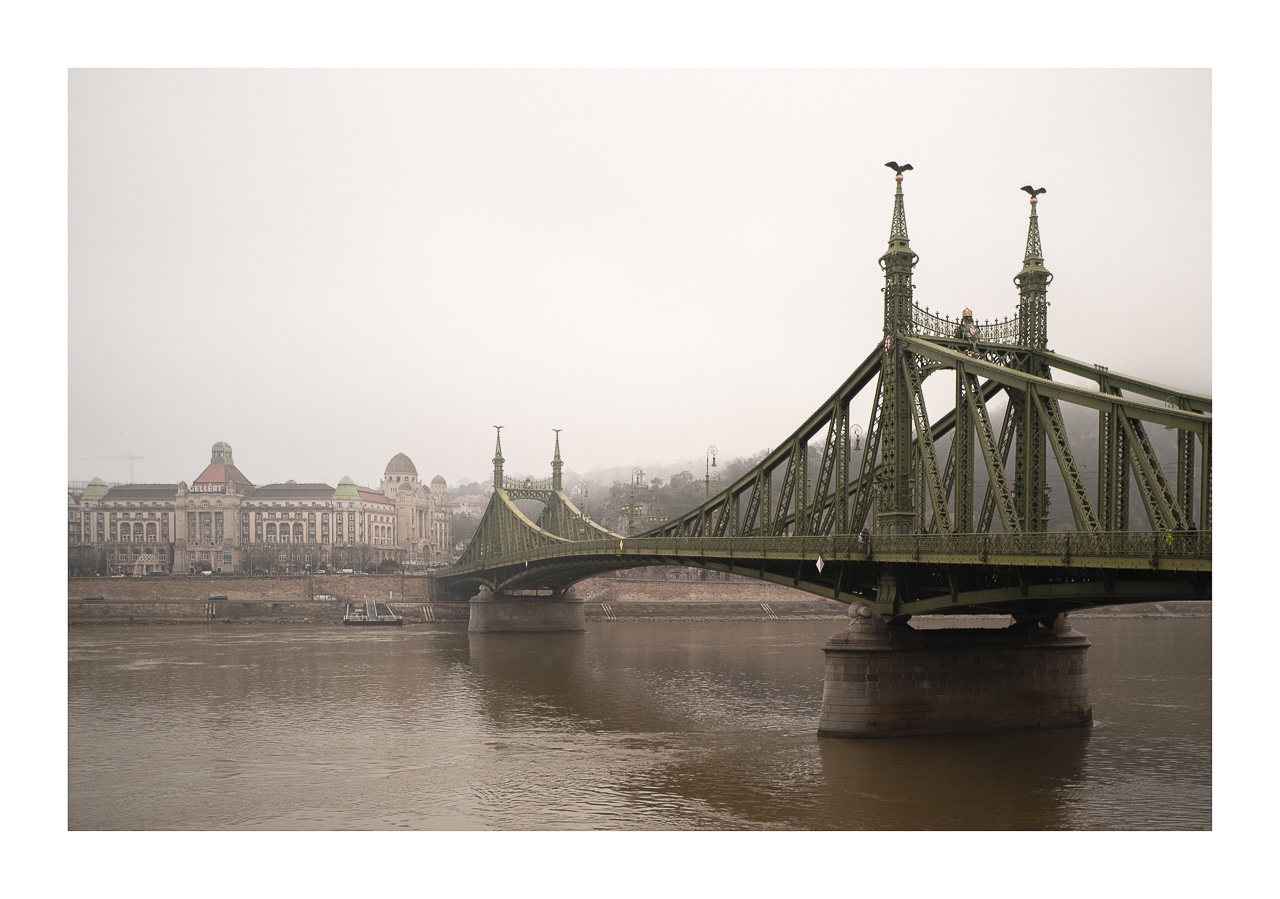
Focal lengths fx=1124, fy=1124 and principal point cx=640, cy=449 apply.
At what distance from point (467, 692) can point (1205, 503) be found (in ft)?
99.1

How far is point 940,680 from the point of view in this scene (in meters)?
28.9

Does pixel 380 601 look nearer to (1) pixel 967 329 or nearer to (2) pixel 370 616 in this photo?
(2) pixel 370 616

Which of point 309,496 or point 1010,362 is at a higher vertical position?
point 1010,362

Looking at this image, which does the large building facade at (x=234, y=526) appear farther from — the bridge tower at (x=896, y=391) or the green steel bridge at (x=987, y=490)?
the bridge tower at (x=896, y=391)

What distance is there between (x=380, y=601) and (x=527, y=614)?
2154 centimetres

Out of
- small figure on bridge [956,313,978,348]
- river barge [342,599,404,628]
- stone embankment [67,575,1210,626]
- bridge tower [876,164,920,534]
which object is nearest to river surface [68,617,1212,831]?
bridge tower [876,164,920,534]

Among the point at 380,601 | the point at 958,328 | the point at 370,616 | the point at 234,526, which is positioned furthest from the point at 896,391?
the point at 234,526

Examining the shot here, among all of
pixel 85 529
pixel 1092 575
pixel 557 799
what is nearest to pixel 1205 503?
pixel 1092 575

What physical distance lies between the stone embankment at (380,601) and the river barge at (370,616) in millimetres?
978

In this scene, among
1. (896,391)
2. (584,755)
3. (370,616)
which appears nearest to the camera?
(584,755)

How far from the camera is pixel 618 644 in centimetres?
6744

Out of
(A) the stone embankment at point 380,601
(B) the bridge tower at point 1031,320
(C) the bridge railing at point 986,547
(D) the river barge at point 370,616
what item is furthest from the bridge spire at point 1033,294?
(D) the river barge at point 370,616

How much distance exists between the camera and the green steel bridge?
69.6 ft

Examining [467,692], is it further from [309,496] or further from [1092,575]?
[309,496]
